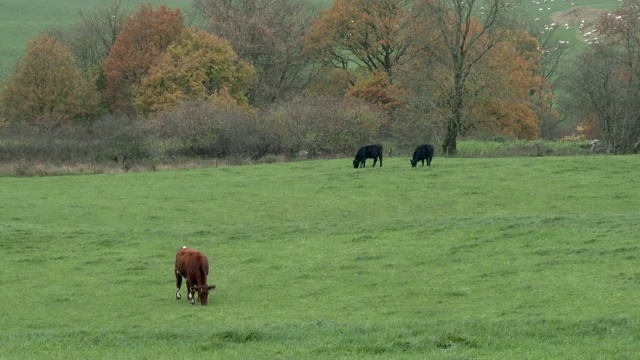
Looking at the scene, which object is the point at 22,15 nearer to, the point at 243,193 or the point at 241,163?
the point at 241,163

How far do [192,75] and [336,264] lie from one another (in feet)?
165

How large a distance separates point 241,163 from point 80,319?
33.5 meters

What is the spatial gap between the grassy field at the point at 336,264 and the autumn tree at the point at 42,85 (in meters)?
32.5

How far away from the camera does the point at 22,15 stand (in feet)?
419

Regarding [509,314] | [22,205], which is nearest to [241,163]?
[22,205]

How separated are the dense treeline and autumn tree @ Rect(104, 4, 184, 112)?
5.0 inches

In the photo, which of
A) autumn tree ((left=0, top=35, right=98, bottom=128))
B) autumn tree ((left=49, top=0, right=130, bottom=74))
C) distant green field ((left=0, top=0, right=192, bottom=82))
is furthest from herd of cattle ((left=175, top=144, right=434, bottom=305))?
distant green field ((left=0, top=0, right=192, bottom=82))

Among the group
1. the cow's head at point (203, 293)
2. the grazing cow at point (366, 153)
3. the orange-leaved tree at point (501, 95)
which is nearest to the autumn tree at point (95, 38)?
the orange-leaved tree at point (501, 95)

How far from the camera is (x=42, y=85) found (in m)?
72.9

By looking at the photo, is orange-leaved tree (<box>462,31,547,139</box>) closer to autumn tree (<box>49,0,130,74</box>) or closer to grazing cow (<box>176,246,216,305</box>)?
grazing cow (<box>176,246,216,305</box>)

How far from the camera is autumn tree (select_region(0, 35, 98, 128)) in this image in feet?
237

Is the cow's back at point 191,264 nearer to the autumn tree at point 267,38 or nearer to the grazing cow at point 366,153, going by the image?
the grazing cow at point 366,153

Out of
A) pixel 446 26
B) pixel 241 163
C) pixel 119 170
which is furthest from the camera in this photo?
pixel 446 26

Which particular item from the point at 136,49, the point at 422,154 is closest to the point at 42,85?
the point at 136,49
